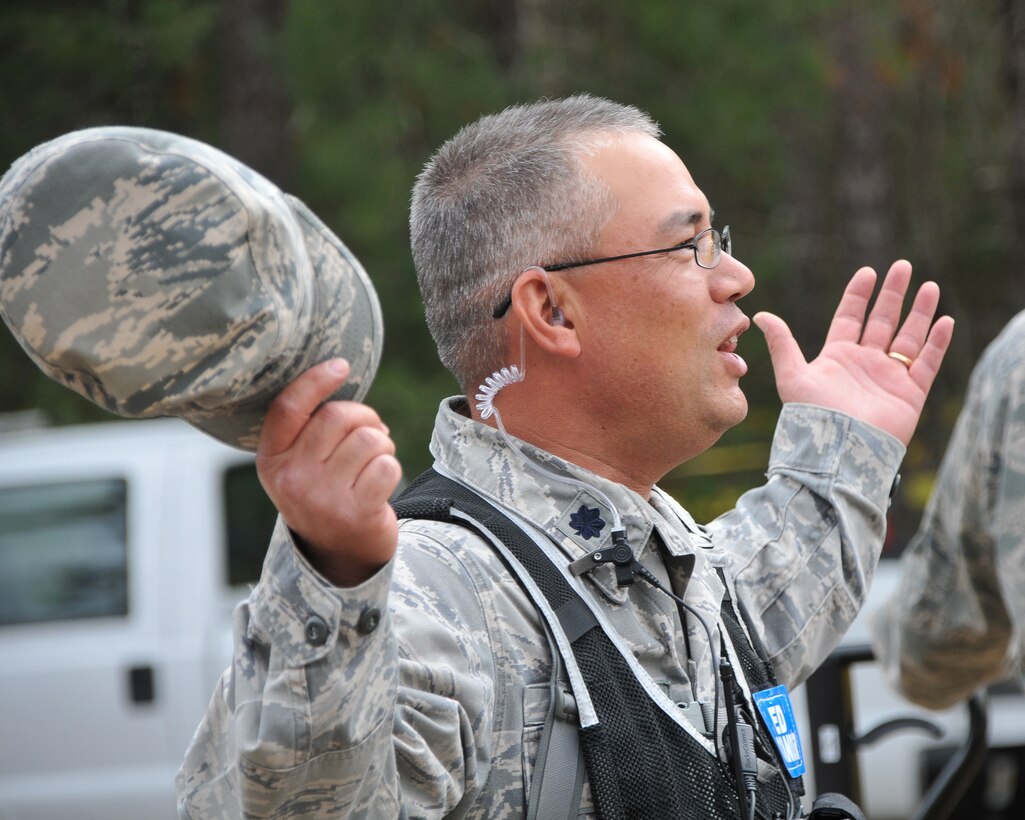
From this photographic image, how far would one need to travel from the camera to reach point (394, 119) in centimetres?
776

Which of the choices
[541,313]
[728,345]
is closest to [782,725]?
[728,345]

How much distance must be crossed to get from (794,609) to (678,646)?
1.31ft

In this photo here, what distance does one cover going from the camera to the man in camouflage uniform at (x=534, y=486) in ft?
4.51

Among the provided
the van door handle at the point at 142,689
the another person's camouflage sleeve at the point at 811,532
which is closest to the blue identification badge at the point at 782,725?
the another person's camouflage sleeve at the point at 811,532

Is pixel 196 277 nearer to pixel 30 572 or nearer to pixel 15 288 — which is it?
pixel 15 288

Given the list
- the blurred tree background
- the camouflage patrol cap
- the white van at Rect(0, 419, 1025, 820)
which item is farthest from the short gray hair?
the blurred tree background

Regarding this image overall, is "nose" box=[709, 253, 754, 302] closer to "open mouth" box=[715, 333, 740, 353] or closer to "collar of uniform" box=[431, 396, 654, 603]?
"open mouth" box=[715, 333, 740, 353]

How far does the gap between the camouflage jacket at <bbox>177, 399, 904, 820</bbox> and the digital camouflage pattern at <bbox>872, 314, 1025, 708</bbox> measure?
0.62 meters

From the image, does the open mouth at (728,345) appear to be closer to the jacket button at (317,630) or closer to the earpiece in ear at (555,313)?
the earpiece in ear at (555,313)

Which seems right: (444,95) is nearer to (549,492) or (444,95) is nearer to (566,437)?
(566,437)

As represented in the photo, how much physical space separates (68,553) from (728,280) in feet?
13.5

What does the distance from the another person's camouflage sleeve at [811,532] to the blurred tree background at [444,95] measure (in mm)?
4450

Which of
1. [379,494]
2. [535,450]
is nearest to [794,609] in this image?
[535,450]

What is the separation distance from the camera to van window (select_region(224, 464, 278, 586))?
5.71 meters
